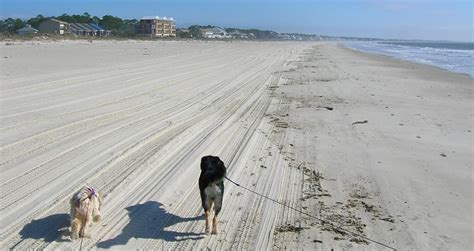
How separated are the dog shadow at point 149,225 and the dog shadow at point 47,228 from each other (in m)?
0.49

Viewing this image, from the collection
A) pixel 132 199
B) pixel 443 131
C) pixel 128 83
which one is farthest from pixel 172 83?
pixel 132 199

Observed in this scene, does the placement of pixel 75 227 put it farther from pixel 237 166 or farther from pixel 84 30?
pixel 84 30

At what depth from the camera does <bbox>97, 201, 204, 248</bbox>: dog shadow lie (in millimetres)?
4719

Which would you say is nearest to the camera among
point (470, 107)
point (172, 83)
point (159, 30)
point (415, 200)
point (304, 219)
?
point (304, 219)

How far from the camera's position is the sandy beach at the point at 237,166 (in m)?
4.93

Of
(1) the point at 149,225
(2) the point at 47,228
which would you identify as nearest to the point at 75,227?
(2) the point at 47,228

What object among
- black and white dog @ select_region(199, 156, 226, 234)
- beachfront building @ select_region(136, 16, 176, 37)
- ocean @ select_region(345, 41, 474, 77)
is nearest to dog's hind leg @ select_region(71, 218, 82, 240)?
black and white dog @ select_region(199, 156, 226, 234)

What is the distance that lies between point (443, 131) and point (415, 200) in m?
4.72

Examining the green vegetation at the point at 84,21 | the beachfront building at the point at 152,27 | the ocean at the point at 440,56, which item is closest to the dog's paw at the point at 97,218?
the ocean at the point at 440,56

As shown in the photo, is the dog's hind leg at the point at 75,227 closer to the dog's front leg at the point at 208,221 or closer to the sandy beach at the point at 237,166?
the sandy beach at the point at 237,166

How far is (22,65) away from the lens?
1769 cm

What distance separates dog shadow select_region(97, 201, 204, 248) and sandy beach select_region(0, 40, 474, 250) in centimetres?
2

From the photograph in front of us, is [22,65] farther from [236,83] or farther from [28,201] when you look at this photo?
[28,201]

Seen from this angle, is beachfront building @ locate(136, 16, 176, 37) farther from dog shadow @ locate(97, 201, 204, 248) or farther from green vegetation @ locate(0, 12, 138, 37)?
A: dog shadow @ locate(97, 201, 204, 248)
